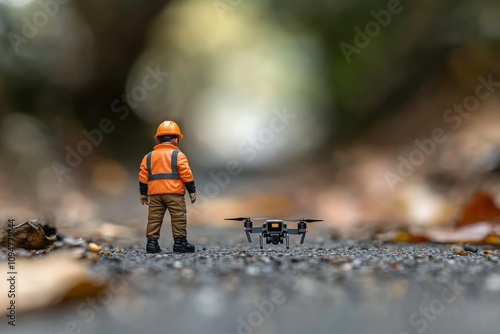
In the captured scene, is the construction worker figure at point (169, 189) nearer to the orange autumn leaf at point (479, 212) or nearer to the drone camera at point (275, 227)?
the drone camera at point (275, 227)

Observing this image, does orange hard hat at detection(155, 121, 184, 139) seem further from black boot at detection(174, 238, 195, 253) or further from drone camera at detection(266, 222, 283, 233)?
drone camera at detection(266, 222, 283, 233)

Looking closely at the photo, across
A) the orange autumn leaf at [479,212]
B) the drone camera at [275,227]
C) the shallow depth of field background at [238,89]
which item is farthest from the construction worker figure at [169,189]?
the shallow depth of field background at [238,89]

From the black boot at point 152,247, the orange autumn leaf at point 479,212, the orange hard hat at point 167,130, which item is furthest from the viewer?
the orange autumn leaf at point 479,212

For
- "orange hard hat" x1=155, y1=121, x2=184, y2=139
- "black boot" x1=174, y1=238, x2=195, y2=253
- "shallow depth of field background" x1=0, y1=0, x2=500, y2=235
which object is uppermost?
"shallow depth of field background" x1=0, y1=0, x2=500, y2=235

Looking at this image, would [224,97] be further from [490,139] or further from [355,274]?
[355,274]

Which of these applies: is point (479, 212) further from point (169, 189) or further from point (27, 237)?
point (27, 237)

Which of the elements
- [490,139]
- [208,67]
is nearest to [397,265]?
[490,139]

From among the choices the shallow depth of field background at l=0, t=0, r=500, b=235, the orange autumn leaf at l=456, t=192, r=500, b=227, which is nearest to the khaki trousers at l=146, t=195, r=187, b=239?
the orange autumn leaf at l=456, t=192, r=500, b=227
